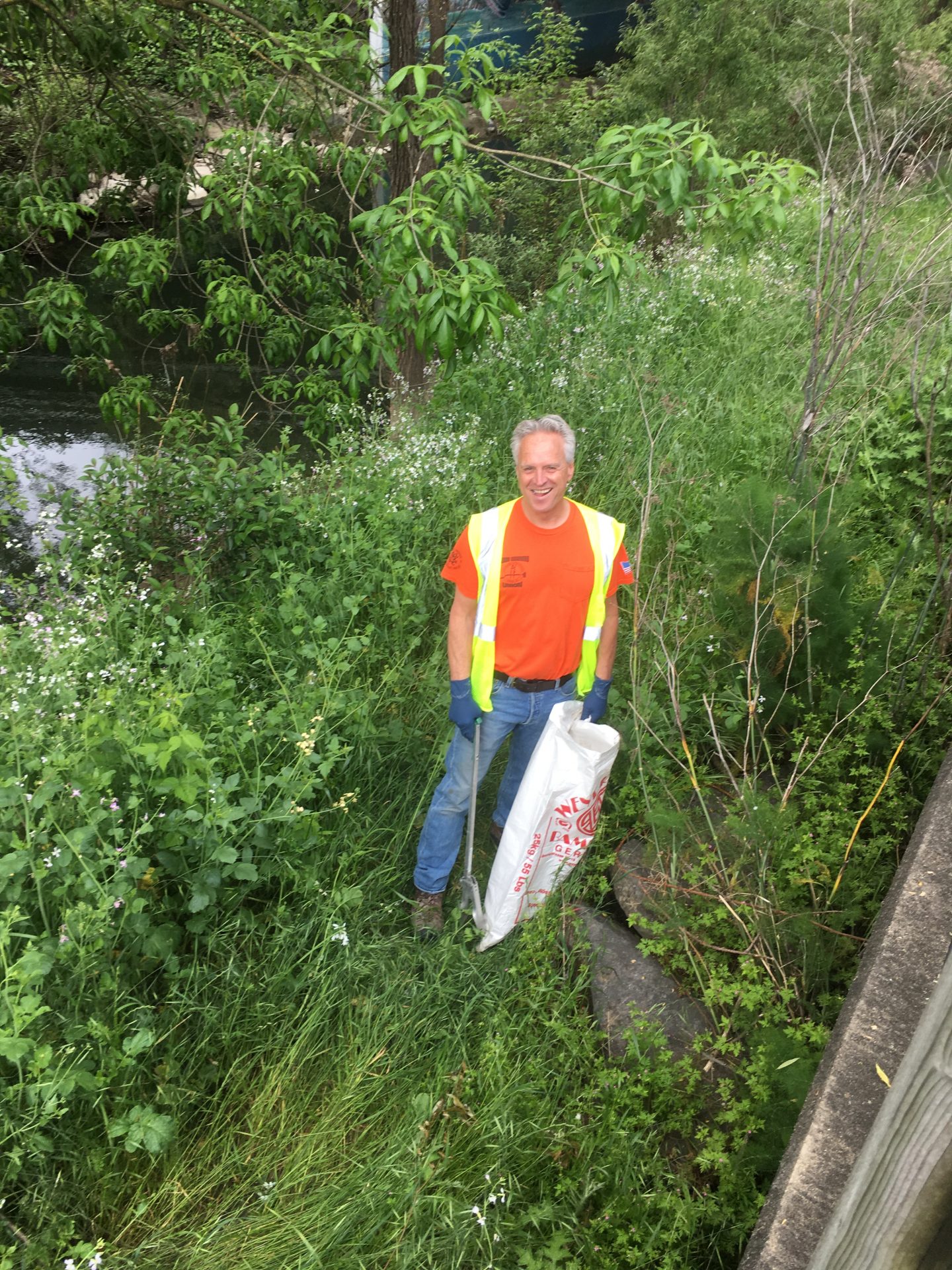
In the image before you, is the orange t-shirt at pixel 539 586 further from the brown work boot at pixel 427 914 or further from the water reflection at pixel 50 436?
the water reflection at pixel 50 436

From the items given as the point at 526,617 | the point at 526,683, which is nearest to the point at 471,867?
the point at 526,683

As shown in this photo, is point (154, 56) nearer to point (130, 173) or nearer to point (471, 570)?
→ point (130, 173)

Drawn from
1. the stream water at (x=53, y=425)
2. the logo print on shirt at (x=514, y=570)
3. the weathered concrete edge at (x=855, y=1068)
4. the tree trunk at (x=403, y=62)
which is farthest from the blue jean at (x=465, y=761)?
the stream water at (x=53, y=425)

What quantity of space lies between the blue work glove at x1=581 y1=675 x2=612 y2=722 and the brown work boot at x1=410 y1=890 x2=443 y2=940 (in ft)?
2.96

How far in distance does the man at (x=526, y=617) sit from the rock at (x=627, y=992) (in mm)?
615

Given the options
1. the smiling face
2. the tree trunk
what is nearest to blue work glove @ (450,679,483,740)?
the smiling face

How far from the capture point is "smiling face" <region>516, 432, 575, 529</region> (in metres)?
2.90

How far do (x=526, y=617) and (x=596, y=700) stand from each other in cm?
43

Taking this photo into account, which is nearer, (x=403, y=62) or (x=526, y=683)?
(x=526, y=683)

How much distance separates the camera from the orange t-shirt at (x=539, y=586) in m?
3.00

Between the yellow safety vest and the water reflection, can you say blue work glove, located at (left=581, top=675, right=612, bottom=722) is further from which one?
the water reflection

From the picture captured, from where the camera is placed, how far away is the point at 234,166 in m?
4.86

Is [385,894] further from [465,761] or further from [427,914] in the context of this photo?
[465,761]

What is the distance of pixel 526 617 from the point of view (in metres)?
3.05
